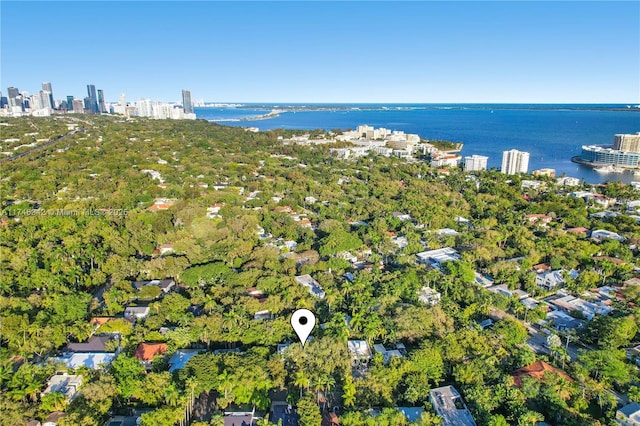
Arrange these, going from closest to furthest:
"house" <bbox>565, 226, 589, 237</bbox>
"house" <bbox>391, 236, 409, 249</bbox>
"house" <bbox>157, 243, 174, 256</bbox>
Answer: "house" <bbox>157, 243, 174, 256</bbox> < "house" <bbox>391, 236, 409, 249</bbox> < "house" <bbox>565, 226, 589, 237</bbox>

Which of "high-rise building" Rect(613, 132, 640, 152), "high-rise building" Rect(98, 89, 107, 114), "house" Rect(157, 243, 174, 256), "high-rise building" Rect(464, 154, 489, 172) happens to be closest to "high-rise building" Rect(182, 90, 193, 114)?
"high-rise building" Rect(98, 89, 107, 114)

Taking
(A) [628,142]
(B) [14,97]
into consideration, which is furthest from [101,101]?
(A) [628,142]

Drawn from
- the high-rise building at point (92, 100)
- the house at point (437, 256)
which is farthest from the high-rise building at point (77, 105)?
the house at point (437, 256)

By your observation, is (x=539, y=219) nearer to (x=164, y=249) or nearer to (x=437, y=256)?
(x=437, y=256)

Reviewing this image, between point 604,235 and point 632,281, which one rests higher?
point 604,235

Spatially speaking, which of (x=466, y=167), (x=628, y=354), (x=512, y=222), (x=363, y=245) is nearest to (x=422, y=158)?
(x=466, y=167)

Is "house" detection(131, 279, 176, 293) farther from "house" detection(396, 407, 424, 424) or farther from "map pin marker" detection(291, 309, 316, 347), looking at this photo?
"house" detection(396, 407, 424, 424)

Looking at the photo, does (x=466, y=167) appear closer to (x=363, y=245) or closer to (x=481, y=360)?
(x=363, y=245)
